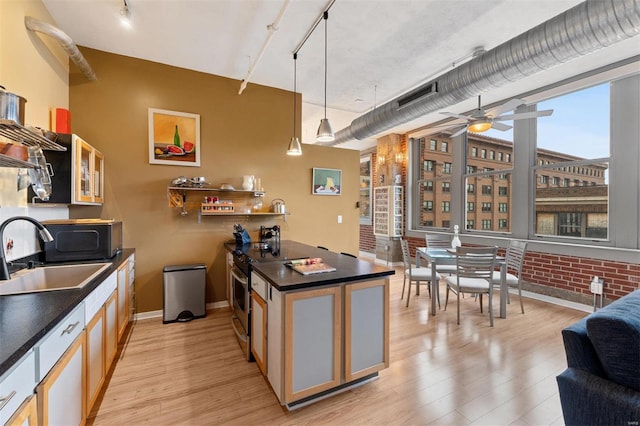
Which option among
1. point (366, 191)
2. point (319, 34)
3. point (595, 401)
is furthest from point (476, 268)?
point (366, 191)

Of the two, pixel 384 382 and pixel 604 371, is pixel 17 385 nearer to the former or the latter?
pixel 384 382

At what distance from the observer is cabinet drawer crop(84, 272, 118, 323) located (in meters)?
1.63

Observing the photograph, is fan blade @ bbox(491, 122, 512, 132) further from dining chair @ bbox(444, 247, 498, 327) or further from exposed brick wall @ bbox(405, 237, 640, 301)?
exposed brick wall @ bbox(405, 237, 640, 301)

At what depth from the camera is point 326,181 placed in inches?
183

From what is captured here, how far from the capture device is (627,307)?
4.17 feet

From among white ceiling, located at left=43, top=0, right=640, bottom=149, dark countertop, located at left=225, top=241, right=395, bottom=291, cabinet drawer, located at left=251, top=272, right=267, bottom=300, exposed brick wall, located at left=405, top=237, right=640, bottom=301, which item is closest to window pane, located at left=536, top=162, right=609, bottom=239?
exposed brick wall, located at left=405, top=237, right=640, bottom=301

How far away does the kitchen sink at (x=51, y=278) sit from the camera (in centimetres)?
171

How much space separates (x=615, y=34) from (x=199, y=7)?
3469 mm

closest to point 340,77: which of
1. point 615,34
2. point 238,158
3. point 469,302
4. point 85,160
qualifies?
point 238,158

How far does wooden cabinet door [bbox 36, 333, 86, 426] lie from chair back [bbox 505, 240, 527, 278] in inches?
175

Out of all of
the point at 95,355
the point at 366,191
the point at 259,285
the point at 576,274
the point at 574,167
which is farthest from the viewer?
the point at 366,191

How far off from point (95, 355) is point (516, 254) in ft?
15.3

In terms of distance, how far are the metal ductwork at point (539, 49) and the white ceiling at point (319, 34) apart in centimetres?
34

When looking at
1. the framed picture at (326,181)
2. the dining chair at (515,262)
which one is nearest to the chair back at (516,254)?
the dining chair at (515,262)
